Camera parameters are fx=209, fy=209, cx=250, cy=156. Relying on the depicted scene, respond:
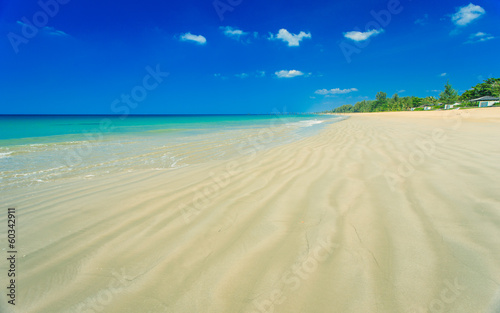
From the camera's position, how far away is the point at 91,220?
234cm

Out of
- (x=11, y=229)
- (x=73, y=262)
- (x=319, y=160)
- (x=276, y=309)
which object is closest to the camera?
(x=276, y=309)

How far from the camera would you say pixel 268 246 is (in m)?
1.73

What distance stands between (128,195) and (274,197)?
83.0 inches

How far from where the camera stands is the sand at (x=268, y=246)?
4.08 feet

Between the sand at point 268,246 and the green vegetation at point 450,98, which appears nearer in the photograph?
the sand at point 268,246

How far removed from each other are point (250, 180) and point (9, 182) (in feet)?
14.7

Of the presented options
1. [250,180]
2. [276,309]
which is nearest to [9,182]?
[250,180]

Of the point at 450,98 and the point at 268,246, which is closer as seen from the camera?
the point at 268,246

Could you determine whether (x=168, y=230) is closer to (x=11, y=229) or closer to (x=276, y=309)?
(x=276, y=309)

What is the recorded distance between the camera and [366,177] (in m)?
3.34

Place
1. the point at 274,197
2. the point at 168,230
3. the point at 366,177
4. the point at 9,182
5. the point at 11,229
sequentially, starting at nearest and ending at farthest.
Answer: the point at 168,230
the point at 11,229
the point at 274,197
the point at 366,177
the point at 9,182

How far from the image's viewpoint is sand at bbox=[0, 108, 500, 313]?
1.24 metres

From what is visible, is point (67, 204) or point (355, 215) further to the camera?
point (67, 204)

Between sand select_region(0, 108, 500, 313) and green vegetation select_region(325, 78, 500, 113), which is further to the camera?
green vegetation select_region(325, 78, 500, 113)
